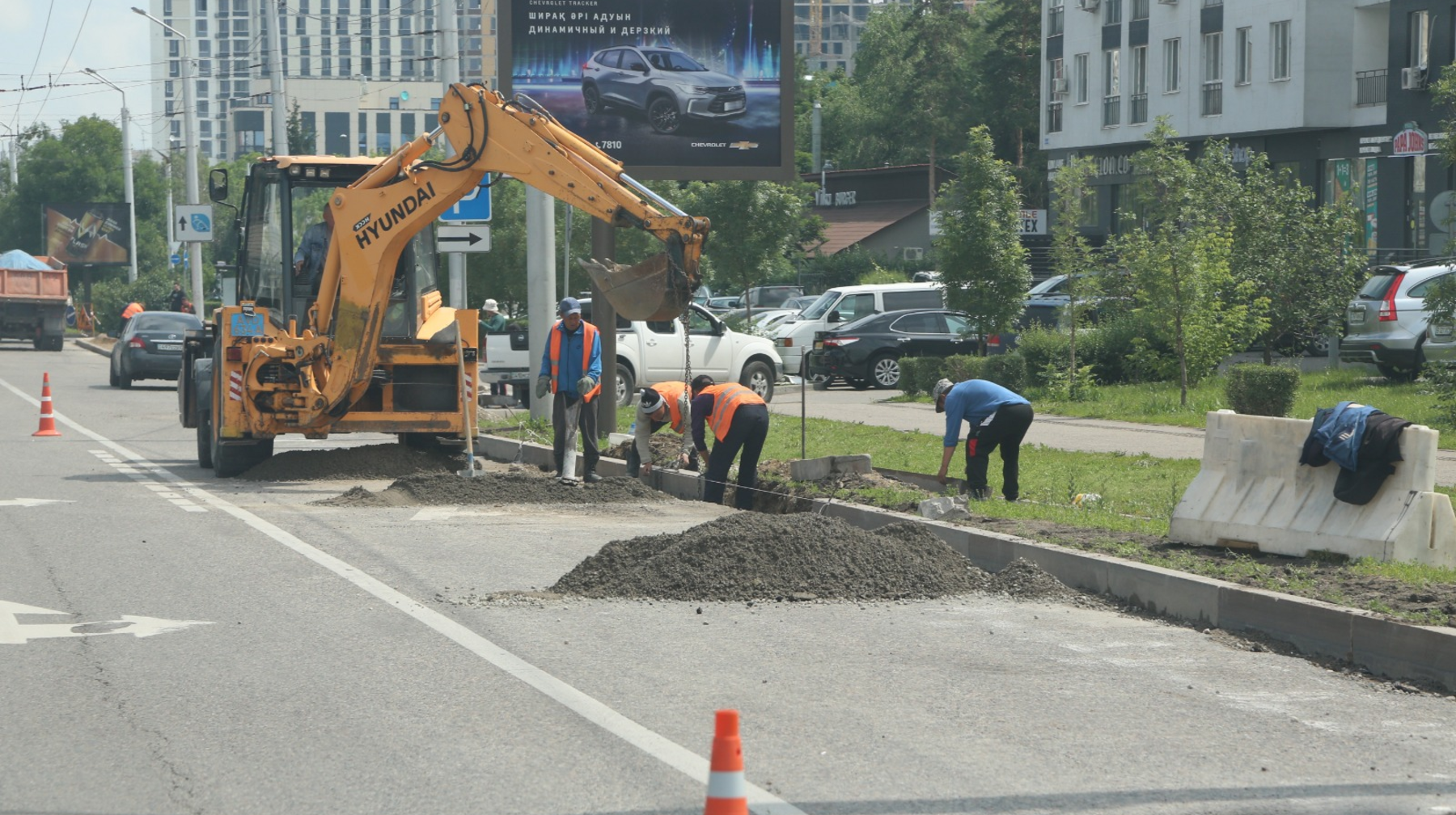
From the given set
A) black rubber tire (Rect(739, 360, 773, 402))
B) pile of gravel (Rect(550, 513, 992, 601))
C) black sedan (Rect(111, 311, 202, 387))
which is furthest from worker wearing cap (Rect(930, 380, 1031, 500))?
black sedan (Rect(111, 311, 202, 387))

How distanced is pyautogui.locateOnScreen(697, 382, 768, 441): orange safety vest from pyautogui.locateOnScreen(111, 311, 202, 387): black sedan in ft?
67.4

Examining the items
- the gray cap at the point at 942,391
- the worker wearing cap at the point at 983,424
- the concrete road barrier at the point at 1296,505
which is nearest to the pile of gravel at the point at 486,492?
the gray cap at the point at 942,391

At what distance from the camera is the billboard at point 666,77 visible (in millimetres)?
19891

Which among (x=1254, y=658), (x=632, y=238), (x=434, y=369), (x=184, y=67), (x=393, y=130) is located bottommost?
(x=1254, y=658)

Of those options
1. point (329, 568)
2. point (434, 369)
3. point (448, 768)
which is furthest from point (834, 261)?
point (448, 768)

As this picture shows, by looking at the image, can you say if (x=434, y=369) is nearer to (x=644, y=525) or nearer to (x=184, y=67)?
(x=644, y=525)

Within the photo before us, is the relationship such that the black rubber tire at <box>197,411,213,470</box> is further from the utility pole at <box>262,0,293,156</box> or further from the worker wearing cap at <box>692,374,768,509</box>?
the utility pole at <box>262,0,293,156</box>

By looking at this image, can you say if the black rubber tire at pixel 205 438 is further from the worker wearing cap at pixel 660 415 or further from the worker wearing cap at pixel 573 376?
the worker wearing cap at pixel 660 415

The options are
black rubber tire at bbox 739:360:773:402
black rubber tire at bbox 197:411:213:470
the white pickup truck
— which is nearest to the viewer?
black rubber tire at bbox 197:411:213:470

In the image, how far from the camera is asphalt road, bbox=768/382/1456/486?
57.7ft

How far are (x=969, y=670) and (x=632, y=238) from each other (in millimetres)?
30178

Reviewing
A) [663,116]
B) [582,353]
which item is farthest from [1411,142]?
[582,353]

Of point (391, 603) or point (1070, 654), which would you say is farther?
point (391, 603)

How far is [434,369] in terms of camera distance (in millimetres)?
16891
